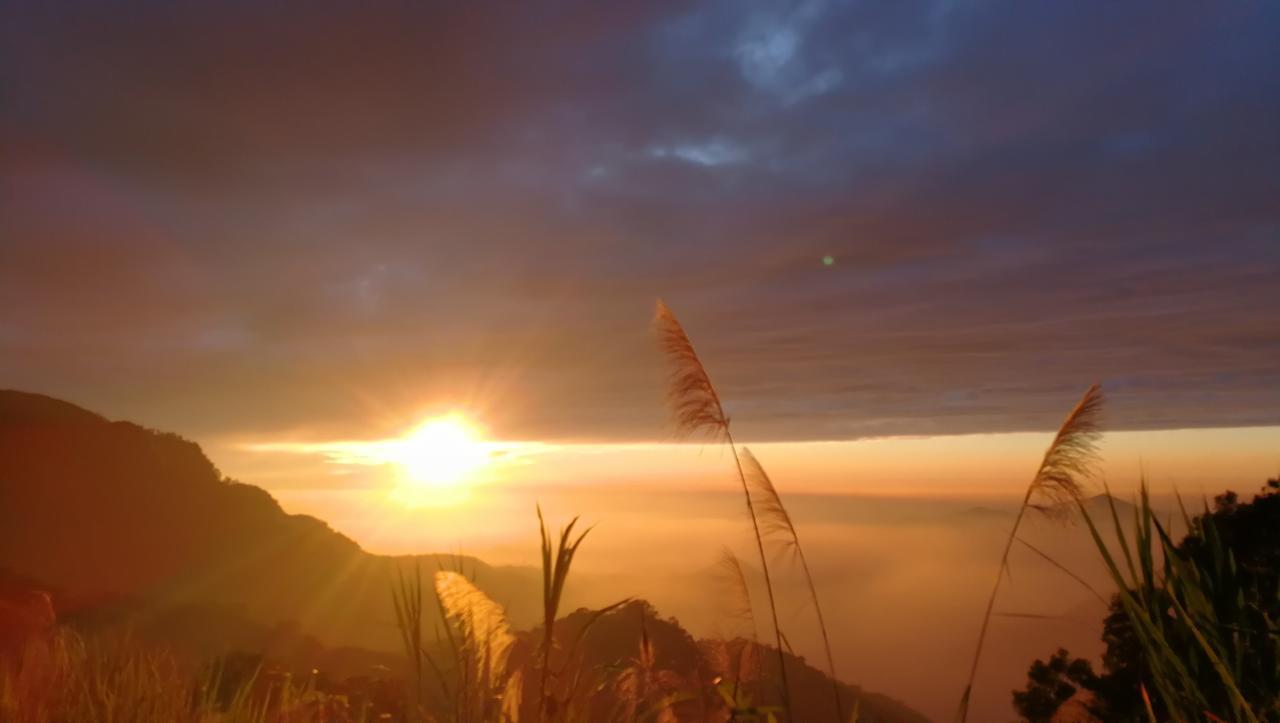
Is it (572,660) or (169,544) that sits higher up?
(572,660)

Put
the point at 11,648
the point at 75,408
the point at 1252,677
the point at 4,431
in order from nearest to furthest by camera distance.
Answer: the point at 1252,677 → the point at 11,648 → the point at 4,431 → the point at 75,408

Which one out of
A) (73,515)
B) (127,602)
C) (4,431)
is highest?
(4,431)

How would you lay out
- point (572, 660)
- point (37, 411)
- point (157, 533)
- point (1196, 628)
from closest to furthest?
point (1196, 628) → point (572, 660) → point (37, 411) → point (157, 533)

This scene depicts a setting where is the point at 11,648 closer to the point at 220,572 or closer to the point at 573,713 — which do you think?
the point at 573,713

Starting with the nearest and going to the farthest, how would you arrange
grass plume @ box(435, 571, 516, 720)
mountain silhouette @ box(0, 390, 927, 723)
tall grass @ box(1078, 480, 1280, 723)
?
tall grass @ box(1078, 480, 1280, 723) < grass plume @ box(435, 571, 516, 720) < mountain silhouette @ box(0, 390, 927, 723)

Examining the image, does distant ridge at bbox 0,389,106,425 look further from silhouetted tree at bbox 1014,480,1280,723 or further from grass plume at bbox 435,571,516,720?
grass plume at bbox 435,571,516,720

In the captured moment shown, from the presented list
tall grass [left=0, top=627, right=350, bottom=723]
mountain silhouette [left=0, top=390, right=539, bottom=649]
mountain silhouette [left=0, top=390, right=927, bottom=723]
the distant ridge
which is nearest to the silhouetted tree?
tall grass [left=0, top=627, right=350, bottom=723]

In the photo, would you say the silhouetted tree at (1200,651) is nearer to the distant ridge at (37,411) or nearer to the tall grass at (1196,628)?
the tall grass at (1196,628)

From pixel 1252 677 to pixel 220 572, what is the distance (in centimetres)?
12838

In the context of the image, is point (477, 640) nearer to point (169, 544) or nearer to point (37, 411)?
point (37, 411)

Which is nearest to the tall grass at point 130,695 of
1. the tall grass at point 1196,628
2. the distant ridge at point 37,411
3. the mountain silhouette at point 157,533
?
the tall grass at point 1196,628

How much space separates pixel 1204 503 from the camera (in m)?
3.94

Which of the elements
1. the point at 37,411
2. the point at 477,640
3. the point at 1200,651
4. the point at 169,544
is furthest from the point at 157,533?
the point at 1200,651

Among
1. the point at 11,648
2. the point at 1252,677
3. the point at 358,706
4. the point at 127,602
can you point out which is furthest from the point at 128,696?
the point at 127,602
